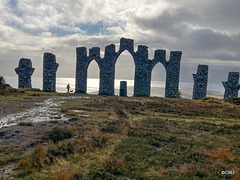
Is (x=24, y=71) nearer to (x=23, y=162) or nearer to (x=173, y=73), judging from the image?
(x=173, y=73)

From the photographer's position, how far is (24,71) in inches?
1743

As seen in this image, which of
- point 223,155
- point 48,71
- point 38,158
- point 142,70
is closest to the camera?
point 38,158

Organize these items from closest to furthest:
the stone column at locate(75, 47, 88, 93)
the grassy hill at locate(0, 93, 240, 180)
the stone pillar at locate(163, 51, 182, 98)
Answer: the grassy hill at locate(0, 93, 240, 180)
the stone pillar at locate(163, 51, 182, 98)
the stone column at locate(75, 47, 88, 93)

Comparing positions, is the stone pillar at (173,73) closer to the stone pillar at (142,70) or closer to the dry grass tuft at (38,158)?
the stone pillar at (142,70)

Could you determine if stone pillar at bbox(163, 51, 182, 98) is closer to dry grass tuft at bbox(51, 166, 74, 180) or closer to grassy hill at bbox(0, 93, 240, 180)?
grassy hill at bbox(0, 93, 240, 180)

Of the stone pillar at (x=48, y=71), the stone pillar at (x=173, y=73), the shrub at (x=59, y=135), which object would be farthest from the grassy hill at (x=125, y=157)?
the stone pillar at (x=48, y=71)

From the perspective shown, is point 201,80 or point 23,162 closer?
point 23,162

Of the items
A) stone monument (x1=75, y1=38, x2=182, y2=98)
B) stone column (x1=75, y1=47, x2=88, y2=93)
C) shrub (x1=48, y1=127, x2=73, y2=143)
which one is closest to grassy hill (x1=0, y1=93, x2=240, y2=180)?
shrub (x1=48, y1=127, x2=73, y2=143)

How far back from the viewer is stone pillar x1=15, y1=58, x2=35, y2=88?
4412cm

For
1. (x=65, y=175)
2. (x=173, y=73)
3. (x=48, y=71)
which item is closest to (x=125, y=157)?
(x=65, y=175)

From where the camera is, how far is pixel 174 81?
43.7m

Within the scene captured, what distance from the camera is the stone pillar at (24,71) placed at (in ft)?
145

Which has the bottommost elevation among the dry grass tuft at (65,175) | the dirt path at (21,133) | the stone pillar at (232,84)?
the dirt path at (21,133)

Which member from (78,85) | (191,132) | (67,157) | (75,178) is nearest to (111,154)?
(67,157)
